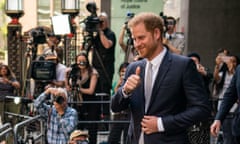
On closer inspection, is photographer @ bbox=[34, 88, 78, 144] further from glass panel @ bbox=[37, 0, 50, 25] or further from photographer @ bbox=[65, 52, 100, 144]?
glass panel @ bbox=[37, 0, 50, 25]

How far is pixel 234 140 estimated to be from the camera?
605 cm

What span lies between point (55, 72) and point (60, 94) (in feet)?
9.26

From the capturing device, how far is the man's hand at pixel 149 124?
378cm

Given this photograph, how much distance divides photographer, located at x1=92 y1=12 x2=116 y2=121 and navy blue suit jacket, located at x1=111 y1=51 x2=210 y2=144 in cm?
660

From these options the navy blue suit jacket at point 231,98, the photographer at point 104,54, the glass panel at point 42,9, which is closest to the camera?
the navy blue suit jacket at point 231,98

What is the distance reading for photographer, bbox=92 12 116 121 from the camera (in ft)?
35.0

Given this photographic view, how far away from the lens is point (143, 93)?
3875 millimetres

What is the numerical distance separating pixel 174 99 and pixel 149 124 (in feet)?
0.83

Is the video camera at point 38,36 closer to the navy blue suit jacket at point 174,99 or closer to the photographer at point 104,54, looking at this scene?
the photographer at point 104,54

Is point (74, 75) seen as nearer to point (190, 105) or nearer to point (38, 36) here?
point (38, 36)

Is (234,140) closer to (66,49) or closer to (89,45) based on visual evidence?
(89,45)

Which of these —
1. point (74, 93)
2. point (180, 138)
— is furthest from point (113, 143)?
point (180, 138)

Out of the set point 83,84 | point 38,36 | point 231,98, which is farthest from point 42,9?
point 231,98

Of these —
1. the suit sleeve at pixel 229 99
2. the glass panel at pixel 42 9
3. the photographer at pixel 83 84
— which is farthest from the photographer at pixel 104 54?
the glass panel at pixel 42 9
